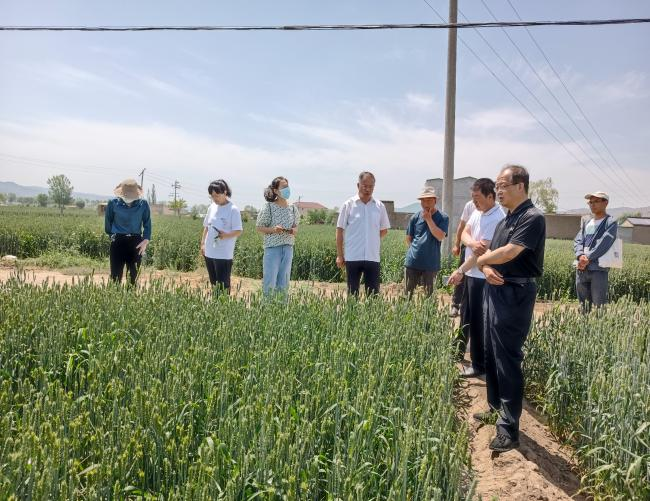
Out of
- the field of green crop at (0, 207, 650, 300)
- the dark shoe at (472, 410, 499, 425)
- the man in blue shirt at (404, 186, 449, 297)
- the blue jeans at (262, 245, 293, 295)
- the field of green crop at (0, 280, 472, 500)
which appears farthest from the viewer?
the field of green crop at (0, 207, 650, 300)

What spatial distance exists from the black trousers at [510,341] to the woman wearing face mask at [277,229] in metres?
2.83

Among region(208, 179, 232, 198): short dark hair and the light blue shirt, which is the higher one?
region(208, 179, 232, 198): short dark hair

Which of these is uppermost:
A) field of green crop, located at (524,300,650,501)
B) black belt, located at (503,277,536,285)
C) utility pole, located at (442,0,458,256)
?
utility pole, located at (442,0,458,256)

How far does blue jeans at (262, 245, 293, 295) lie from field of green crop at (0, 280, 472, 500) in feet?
4.79

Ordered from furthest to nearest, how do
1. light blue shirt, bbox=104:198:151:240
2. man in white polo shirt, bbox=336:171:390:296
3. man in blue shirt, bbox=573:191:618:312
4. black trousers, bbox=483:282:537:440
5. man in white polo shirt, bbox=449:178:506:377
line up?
light blue shirt, bbox=104:198:151:240 < man in blue shirt, bbox=573:191:618:312 < man in white polo shirt, bbox=336:171:390:296 < man in white polo shirt, bbox=449:178:506:377 < black trousers, bbox=483:282:537:440

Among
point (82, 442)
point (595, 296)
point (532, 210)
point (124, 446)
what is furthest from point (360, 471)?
point (595, 296)

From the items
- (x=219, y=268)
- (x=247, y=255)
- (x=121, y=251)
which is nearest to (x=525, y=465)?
(x=219, y=268)

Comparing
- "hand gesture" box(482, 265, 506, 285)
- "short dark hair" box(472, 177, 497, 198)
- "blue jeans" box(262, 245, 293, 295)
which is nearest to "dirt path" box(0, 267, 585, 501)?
"hand gesture" box(482, 265, 506, 285)

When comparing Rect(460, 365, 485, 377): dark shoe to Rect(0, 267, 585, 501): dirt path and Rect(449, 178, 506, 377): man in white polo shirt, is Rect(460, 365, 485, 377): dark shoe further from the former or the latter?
Rect(0, 267, 585, 501): dirt path

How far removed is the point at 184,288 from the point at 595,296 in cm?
477

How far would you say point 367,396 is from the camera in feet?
6.64

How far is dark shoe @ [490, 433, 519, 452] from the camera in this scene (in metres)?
2.84

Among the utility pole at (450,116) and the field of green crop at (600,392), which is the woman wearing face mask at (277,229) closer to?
the field of green crop at (600,392)

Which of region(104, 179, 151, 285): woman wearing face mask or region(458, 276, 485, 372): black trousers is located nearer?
region(458, 276, 485, 372): black trousers
